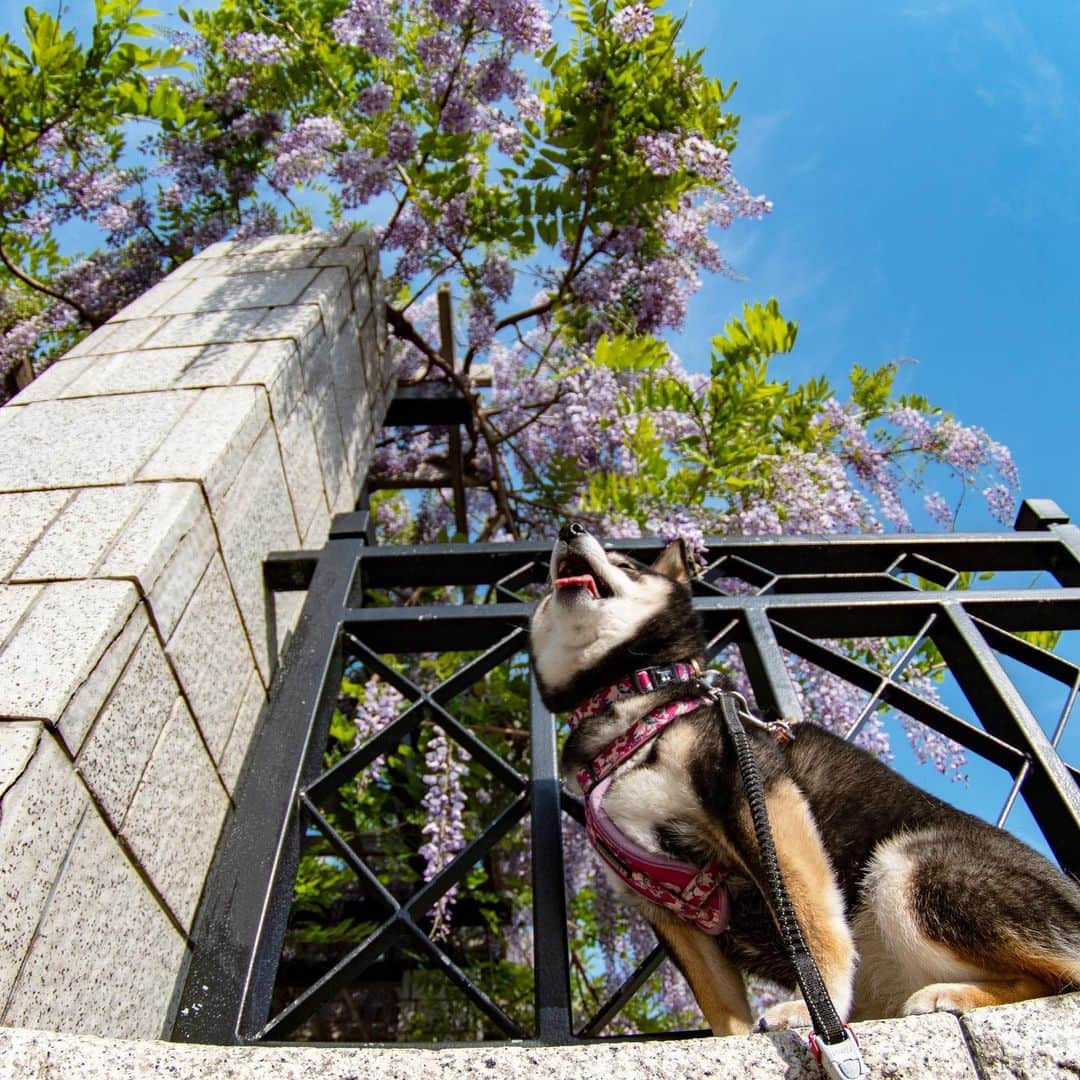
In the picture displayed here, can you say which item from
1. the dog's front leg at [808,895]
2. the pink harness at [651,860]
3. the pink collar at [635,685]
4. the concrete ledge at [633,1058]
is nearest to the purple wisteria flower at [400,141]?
the pink collar at [635,685]

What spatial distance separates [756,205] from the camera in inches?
226

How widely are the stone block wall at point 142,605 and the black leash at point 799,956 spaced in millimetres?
1481

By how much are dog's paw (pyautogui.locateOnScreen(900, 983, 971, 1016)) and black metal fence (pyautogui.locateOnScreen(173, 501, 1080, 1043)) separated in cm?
84

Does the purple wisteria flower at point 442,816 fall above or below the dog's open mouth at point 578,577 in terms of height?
below

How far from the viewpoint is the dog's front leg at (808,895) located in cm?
168

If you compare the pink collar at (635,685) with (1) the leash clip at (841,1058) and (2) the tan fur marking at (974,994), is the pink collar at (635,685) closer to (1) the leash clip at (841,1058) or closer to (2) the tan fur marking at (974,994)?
(2) the tan fur marking at (974,994)

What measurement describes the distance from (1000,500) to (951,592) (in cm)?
284

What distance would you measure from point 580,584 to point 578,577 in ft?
0.12

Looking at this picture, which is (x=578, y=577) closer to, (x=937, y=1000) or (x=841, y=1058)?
(x=937, y=1000)

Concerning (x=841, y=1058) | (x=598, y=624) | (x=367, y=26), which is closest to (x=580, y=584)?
(x=598, y=624)

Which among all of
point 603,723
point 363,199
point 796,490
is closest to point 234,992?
point 603,723

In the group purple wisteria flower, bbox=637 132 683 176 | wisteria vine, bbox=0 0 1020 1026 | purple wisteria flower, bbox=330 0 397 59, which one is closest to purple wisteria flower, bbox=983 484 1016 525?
wisteria vine, bbox=0 0 1020 1026

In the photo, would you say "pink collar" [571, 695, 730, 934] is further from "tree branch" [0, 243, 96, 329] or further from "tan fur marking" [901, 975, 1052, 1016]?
"tree branch" [0, 243, 96, 329]

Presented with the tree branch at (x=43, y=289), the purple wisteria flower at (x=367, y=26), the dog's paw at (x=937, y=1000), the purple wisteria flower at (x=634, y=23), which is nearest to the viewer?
the dog's paw at (x=937, y=1000)
